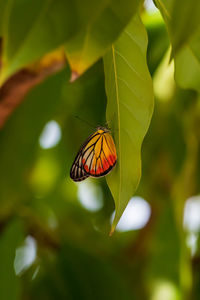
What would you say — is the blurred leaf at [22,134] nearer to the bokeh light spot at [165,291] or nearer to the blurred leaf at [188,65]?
the bokeh light spot at [165,291]

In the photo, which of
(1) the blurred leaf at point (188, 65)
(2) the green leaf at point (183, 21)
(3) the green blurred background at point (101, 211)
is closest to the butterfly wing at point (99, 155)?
(1) the blurred leaf at point (188, 65)

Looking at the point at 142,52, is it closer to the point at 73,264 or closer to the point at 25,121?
the point at 25,121

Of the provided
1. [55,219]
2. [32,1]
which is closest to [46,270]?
[55,219]

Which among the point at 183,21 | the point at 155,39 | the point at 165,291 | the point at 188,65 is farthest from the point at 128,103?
the point at 165,291

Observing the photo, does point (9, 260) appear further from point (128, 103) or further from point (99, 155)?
point (128, 103)

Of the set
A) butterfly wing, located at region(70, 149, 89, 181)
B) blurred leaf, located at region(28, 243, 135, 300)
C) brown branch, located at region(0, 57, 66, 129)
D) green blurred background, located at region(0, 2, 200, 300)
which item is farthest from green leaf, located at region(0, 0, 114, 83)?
blurred leaf, located at region(28, 243, 135, 300)

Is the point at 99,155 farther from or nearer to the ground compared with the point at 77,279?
farther from the ground
